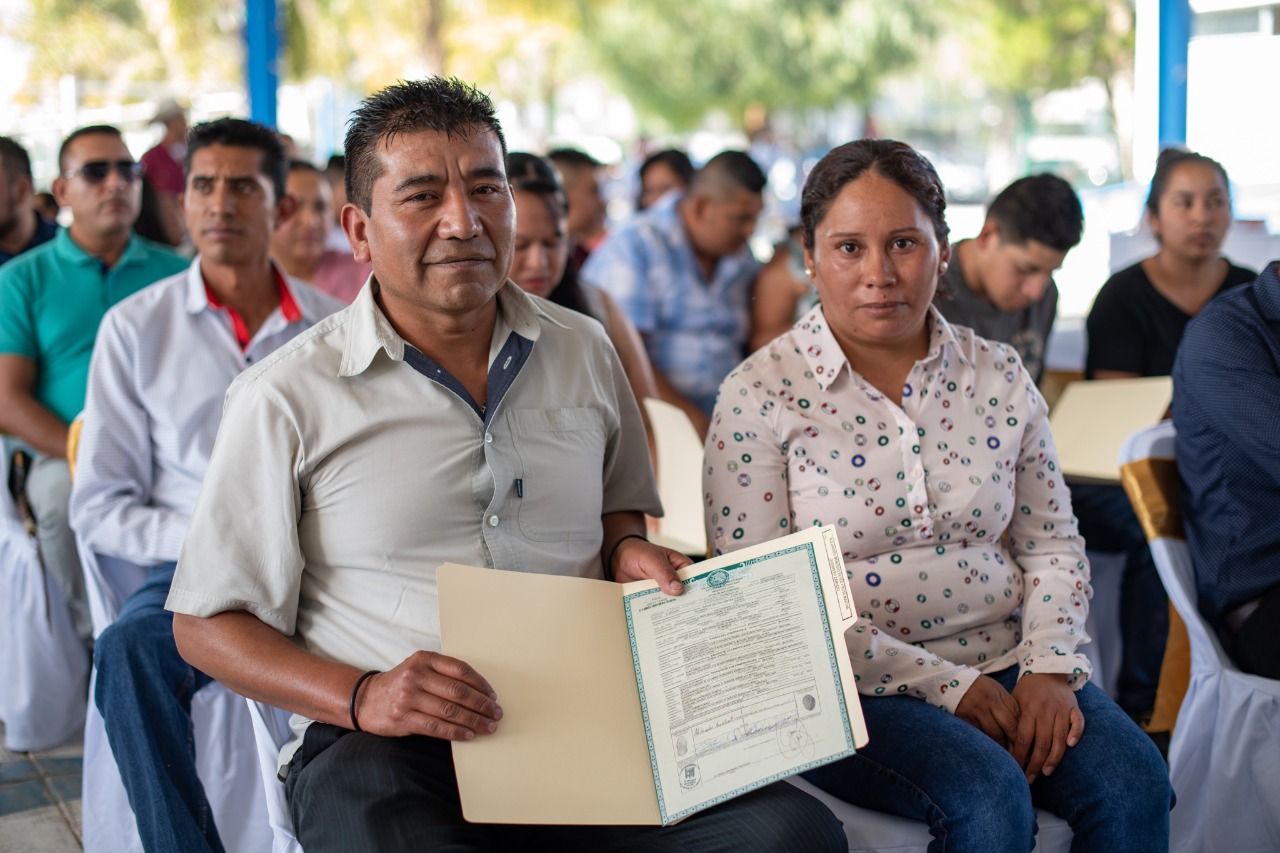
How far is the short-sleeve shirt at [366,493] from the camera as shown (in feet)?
6.19

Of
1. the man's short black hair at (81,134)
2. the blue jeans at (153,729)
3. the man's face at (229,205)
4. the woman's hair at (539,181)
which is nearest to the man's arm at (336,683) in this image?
the blue jeans at (153,729)

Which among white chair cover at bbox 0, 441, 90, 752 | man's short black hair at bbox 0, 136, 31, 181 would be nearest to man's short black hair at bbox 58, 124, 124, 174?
man's short black hair at bbox 0, 136, 31, 181

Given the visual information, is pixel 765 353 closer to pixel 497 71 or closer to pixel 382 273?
pixel 382 273

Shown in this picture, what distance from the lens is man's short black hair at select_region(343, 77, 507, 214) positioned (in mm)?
1938

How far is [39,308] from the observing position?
3.79 m

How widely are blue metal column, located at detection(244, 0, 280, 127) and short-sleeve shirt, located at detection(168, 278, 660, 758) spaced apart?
532 cm

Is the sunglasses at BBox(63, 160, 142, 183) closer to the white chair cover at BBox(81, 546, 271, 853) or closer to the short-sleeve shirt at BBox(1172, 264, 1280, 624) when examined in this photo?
the white chair cover at BBox(81, 546, 271, 853)

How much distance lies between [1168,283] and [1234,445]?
65.5 inches

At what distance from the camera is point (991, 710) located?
2.08m

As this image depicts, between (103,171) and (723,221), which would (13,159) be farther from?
(723,221)

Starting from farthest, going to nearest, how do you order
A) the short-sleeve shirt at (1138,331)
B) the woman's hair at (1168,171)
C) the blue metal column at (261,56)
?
the blue metal column at (261,56)
the woman's hair at (1168,171)
the short-sleeve shirt at (1138,331)

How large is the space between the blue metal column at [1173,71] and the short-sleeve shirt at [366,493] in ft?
18.6

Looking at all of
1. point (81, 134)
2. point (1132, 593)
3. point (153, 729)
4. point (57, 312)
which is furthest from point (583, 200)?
point (153, 729)

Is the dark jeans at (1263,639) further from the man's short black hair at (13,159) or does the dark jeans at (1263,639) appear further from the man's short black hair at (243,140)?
the man's short black hair at (13,159)
